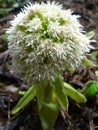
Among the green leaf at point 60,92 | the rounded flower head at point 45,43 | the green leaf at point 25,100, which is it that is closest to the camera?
the rounded flower head at point 45,43

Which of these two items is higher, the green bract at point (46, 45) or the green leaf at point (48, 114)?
the green bract at point (46, 45)

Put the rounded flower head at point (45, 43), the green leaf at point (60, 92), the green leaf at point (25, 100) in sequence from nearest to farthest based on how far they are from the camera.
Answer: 1. the rounded flower head at point (45, 43)
2. the green leaf at point (60, 92)
3. the green leaf at point (25, 100)

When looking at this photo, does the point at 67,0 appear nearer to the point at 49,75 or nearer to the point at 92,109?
the point at 92,109

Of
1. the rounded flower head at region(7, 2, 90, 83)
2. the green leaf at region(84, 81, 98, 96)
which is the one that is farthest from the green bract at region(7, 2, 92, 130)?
the green leaf at region(84, 81, 98, 96)

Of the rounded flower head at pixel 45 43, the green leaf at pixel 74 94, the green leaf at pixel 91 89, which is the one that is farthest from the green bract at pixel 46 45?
the green leaf at pixel 91 89

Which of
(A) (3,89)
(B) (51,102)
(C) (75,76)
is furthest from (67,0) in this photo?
(B) (51,102)

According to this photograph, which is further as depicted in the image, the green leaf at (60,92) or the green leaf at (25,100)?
the green leaf at (25,100)

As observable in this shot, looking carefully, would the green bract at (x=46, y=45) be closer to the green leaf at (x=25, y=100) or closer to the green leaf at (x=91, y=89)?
the green leaf at (x=25, y=100)

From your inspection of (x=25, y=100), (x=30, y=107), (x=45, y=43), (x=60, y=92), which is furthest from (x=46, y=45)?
(x=30, y=107)
